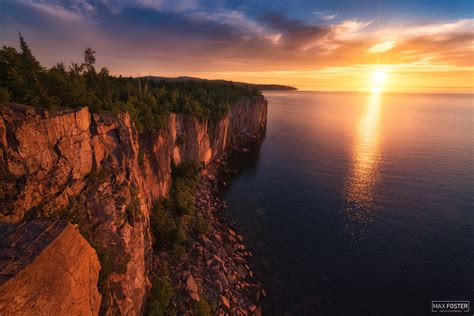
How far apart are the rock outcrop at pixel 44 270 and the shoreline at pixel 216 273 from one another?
38.7 ft

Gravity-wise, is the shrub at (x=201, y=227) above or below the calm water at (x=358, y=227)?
above

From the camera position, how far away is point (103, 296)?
38.2ft

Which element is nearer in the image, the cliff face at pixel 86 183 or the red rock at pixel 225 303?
the cliff face at pixel 86 183

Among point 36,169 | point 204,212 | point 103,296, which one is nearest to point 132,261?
point 103,296

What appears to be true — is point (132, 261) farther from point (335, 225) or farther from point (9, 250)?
point (335, 225)

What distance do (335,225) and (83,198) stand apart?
34346 mm

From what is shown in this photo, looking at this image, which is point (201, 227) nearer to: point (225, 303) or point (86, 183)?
point (225, 303)

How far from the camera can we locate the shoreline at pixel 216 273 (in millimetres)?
20370

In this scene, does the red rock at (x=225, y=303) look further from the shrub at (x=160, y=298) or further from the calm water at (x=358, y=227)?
the shrub at (x=160, y=298)

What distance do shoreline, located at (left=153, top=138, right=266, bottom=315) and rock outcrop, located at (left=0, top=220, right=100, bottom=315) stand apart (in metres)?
11.8

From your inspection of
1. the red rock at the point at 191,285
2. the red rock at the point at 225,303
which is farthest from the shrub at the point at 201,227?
the red rock at the point at 225,303

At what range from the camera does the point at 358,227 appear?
34969 millimetres

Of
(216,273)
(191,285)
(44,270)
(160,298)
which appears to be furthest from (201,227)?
(44,270)

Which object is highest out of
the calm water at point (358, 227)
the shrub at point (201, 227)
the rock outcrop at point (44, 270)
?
the rock outcrop at point (44, 270)
